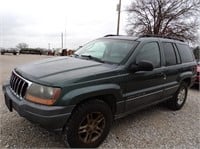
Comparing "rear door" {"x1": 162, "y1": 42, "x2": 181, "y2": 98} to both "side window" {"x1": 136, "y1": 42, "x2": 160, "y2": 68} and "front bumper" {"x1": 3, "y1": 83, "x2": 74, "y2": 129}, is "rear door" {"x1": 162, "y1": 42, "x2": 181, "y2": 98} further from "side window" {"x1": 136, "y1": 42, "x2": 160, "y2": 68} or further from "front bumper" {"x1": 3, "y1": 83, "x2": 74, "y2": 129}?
"front bumper" {"x1": 3, "y1": 83, "x2": 74, "y2": 129}

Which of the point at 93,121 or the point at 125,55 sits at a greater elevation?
the point at 125,55

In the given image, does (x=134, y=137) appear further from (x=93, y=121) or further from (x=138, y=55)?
(x=138, y=55)

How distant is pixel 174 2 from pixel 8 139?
27.3m

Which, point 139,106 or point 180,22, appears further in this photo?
point 180,22

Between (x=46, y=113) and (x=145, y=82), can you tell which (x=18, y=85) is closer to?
(x=46, y=113)

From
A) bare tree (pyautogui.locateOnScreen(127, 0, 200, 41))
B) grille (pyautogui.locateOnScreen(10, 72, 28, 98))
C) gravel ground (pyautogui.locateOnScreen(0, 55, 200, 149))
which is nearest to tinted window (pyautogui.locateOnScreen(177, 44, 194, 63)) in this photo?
gravel ground (pyautogui.locateOnScreen(0, 55, 200, 149))

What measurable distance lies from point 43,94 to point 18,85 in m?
0.65

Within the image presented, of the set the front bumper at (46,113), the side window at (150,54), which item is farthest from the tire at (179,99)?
the front bumper at (46,113)

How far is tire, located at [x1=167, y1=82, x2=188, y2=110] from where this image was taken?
523 cm

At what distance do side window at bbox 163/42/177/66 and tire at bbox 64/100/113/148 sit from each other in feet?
6.71

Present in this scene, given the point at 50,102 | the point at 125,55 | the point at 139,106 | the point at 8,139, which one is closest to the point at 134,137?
the point at 139,106

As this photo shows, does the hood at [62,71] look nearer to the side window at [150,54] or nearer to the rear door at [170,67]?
the side window at [150,54]

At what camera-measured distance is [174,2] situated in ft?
87.0

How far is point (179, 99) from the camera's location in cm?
542
